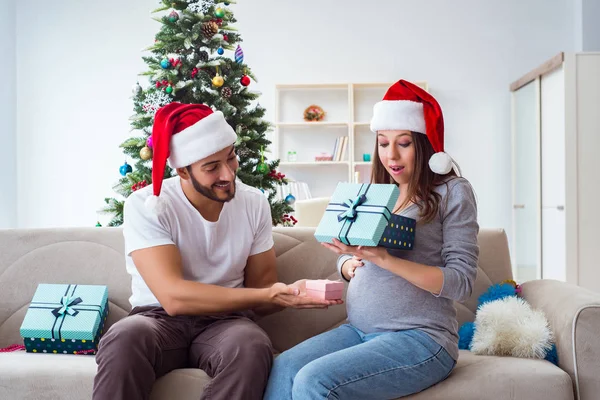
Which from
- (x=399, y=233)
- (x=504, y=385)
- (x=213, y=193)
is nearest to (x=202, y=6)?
(x=213, y=193)

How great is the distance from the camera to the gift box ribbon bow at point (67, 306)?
2.15 meters

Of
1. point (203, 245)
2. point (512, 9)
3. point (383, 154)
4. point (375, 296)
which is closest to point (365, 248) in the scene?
point (375, 296)

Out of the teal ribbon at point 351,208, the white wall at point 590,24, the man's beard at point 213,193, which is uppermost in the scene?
the white wall at point 590,24

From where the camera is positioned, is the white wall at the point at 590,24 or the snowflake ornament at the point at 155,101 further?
the white wall at the point at 590,24

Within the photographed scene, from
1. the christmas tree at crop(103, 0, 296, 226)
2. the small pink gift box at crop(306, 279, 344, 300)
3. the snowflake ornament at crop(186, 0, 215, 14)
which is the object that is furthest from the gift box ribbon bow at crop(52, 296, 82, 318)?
the snowflake ornament at crop(186, 0, 215, 14)

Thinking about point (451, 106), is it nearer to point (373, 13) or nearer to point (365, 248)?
point (373, 13)

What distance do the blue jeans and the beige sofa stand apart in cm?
7

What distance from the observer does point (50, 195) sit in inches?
265

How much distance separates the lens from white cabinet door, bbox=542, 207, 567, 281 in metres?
4.98

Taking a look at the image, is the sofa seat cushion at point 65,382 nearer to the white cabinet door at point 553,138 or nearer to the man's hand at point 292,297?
the man's hand at point 292,297

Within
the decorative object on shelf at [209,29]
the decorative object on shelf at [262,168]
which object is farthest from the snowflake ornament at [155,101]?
the decorative object on shelf at [262,168]

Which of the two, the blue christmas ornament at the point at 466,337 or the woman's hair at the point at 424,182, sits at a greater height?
the woman's hair at the point at 424,182

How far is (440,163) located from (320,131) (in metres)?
4.98

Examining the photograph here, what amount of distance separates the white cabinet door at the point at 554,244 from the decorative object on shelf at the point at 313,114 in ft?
7.67
